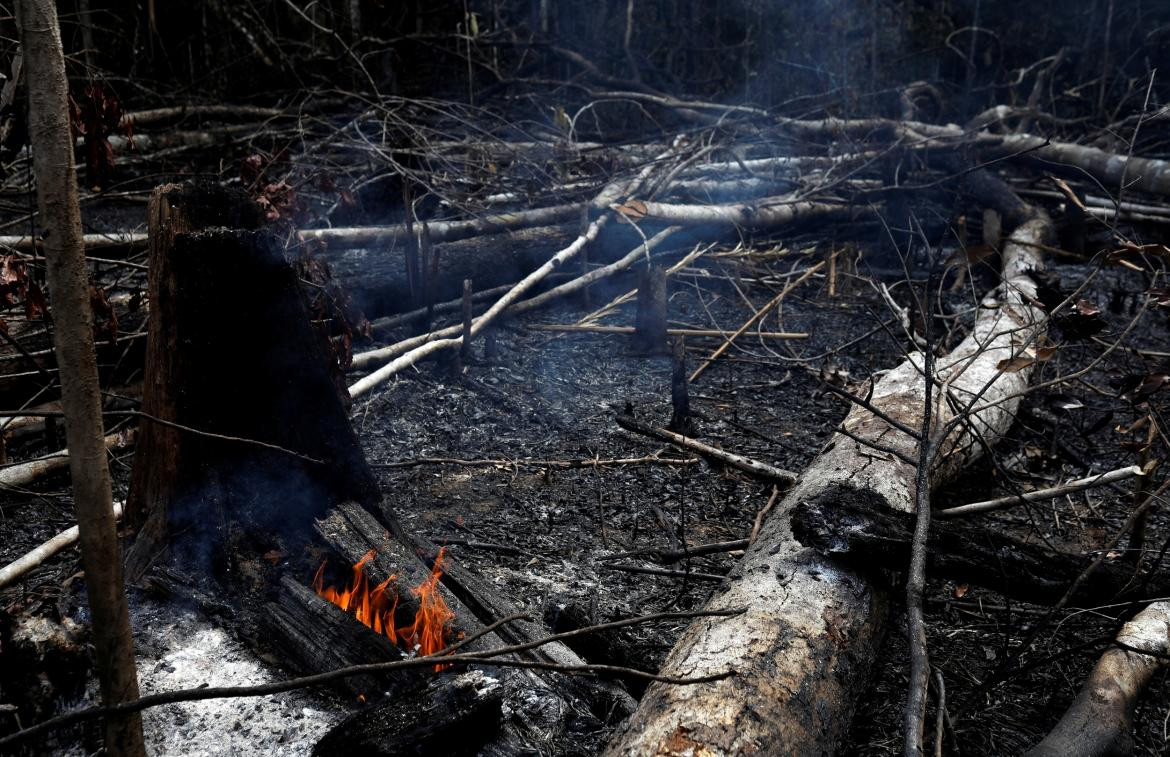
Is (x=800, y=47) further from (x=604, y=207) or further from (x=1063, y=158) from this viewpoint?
(x=604, y=207)

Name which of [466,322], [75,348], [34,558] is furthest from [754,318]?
[75,348]

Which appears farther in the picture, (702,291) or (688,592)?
(702,291)

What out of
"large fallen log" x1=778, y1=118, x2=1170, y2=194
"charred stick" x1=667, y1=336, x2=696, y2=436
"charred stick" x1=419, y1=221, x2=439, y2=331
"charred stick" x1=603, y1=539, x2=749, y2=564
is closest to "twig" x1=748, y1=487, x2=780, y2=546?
"charred stick" x1=603, y1=539, x2=749, y2=564

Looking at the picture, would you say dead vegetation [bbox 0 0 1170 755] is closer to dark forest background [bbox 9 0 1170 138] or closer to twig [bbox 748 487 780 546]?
twig [bbox 748 487 780 546]

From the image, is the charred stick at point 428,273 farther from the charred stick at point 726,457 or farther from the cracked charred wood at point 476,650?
the cracked charred wood at point 476,650

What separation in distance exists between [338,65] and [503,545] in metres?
7.84

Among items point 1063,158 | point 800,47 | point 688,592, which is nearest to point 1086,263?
point 1063,158

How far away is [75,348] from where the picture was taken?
1331mm

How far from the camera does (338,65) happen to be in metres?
9.49

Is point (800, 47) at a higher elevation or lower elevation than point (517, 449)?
higher

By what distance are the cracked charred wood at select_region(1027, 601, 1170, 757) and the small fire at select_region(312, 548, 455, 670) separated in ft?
5.20

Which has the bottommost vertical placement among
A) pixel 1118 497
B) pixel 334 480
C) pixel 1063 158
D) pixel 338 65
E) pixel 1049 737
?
pixel 1118 497

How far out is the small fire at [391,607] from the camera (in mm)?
2398

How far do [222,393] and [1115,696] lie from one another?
2.65m
